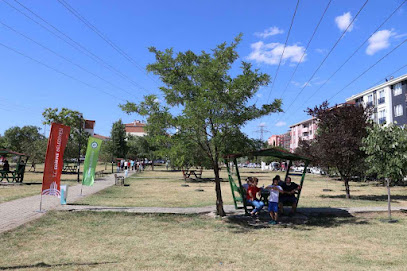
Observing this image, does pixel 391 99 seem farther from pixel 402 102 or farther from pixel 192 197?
pixel 192 197

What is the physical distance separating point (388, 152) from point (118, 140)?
48.6 m

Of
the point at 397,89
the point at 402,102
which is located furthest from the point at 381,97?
the point at 402,102

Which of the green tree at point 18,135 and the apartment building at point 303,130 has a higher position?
the apartment building at point 303,130

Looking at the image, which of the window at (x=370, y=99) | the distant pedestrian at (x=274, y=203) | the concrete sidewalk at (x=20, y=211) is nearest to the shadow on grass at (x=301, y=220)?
the distant pedestrian at (x=274, y=203)

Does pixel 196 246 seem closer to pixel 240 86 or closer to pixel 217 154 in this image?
pixel 217 154

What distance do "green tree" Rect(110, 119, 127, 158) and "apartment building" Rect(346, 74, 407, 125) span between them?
39.4 meters

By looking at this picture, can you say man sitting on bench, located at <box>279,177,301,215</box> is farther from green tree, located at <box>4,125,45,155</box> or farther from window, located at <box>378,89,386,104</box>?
green tree, located at <box>4,125,45,155</box>

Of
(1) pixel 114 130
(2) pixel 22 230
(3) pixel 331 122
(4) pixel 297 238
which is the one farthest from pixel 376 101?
(2) pixel 22 230

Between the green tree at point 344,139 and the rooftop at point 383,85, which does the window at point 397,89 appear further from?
the green tree at point 344,139

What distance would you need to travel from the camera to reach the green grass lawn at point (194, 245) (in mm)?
5371

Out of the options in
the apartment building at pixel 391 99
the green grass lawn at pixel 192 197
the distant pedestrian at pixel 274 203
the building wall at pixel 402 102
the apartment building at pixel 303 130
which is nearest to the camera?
the distant pedestrian at pixel 274 203

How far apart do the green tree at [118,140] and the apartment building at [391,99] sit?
39.4 m

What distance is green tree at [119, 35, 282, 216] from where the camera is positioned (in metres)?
8.63

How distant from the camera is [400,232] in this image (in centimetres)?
802
